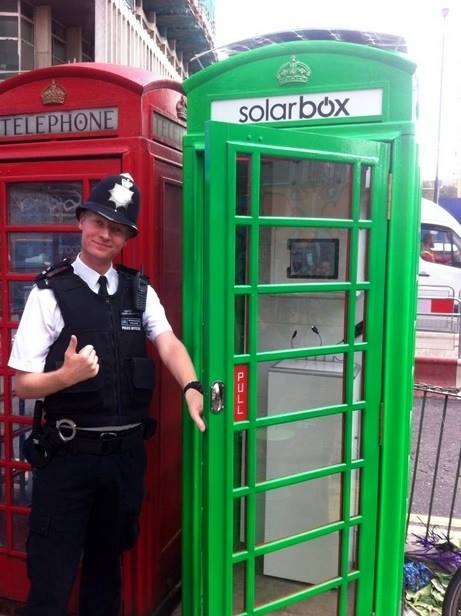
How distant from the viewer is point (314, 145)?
2.27 meters

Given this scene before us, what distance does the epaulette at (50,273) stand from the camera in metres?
2.10

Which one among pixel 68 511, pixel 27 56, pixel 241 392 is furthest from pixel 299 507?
pixel 27 56

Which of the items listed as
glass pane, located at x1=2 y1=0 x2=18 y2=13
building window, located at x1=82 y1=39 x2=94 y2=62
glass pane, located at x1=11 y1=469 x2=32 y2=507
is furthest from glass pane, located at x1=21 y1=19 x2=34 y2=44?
glass pane, located at x1=11 y1=469 x2=32 y2=507

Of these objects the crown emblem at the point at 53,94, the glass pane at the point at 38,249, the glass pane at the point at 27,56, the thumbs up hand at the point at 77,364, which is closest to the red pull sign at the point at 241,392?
the thumbs up hand at the point at 77,364

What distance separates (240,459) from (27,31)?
52.5 feet

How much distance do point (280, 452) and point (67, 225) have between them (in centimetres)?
145

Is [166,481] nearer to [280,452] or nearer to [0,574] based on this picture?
[280,452]

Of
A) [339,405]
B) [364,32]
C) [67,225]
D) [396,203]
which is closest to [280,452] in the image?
[339,405]

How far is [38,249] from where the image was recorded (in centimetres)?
277

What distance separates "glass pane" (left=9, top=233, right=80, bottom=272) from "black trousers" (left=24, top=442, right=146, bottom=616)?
1.01 metres

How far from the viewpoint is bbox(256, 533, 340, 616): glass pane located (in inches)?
106

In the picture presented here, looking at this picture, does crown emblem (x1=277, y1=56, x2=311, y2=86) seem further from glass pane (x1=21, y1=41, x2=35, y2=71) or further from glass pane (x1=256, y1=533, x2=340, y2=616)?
glass pane (x1=21, y1=41, x2=35, y2=71)

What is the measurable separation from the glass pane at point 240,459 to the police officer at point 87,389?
270 millimetres

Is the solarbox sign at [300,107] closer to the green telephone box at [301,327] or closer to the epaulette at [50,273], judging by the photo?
the green telephone box at [301,327]
